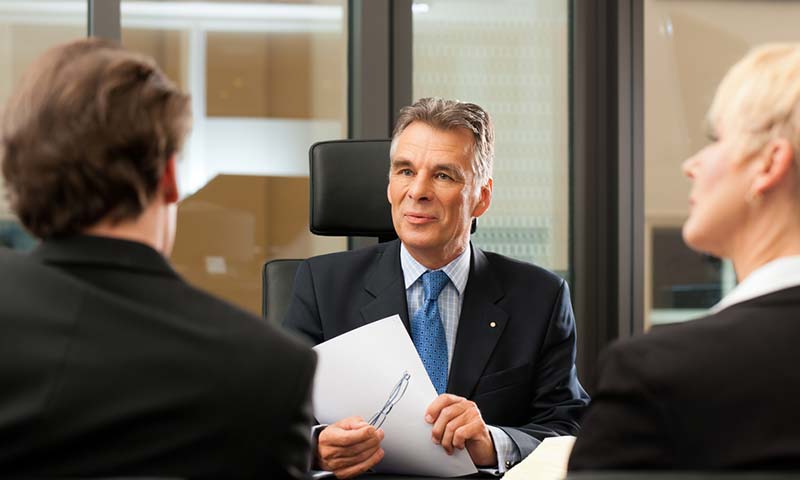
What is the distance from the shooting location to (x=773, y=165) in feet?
3.96

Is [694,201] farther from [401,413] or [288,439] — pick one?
[401,413]

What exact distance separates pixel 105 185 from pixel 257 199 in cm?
→ 267

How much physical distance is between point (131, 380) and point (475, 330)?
1335 millimetres

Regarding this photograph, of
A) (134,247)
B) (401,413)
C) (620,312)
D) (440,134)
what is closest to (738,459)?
(134,247)

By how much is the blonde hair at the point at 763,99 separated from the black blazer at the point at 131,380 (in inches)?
24.5

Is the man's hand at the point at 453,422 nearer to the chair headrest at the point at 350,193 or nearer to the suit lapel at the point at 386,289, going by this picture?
the suit lapel at the point at 386,289

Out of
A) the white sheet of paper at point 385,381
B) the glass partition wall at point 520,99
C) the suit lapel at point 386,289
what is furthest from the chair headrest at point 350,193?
the glass partition wall at point 520,99

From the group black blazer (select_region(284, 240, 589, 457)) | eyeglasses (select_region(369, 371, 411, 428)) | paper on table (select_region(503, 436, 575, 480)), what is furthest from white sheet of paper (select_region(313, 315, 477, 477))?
black blazer (select_region(284, 240, 589, 457))

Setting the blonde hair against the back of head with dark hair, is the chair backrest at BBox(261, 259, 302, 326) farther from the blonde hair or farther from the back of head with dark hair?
the blonde hair

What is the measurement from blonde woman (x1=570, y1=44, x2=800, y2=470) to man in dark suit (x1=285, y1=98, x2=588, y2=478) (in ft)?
3.36

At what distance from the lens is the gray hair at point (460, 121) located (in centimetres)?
235

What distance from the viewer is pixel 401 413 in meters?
1.85

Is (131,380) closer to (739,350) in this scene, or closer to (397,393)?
(739,350)

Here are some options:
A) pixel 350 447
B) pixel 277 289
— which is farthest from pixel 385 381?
pixel 277 289
